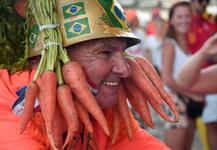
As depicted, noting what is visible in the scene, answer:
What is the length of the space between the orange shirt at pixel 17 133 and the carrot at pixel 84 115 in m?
0.19

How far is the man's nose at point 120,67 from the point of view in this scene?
2.41 meters

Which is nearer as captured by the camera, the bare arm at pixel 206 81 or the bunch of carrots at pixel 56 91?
the bunch of carrots at pixel 56 91

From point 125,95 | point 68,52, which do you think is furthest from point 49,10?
point 125,95

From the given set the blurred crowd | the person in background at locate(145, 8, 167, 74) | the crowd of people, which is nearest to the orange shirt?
the crowd of people

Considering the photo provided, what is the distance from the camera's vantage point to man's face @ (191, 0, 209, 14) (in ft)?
19.4

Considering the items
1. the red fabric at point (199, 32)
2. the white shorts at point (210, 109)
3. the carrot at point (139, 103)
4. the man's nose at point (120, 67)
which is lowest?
the white shorts at point (210, 109)

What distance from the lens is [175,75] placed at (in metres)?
5.27

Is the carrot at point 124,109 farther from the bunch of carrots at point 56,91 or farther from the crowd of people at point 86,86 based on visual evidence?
the bunch of carrots at point 56,91

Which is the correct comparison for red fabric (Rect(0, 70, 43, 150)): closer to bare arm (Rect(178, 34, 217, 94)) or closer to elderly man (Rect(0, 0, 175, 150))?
elderly man (Rect(0, 0, 175, 150))

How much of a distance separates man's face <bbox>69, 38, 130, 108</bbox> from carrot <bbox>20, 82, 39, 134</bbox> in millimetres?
254

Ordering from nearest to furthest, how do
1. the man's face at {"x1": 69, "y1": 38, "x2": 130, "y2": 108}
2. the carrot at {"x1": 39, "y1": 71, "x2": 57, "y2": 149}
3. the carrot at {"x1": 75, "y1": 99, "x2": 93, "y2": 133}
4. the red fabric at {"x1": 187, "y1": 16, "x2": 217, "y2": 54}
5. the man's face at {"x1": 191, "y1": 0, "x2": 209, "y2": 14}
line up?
the carrot at {"x1": 39, "y1": 71, "x2": 57, "y2": 149}
the carrot at {"x1": 75, "y1": 99, "x2": 93, "y2": 133}
the man's face at {"x1": 69, "y1": 38, "x2": 130, "y2": 108}
the red fabric at {"x1": 187, "y1": 16, "x2": 217, "y2": 54}
the man's face at {"x1": 191, "y1": 0, "x2": 209, "y2": 14}

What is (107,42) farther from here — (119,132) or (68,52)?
(119,132)

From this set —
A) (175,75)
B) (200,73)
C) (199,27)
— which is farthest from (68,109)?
(199,27)

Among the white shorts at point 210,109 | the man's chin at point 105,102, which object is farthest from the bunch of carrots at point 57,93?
the white shorts at point 210,109
